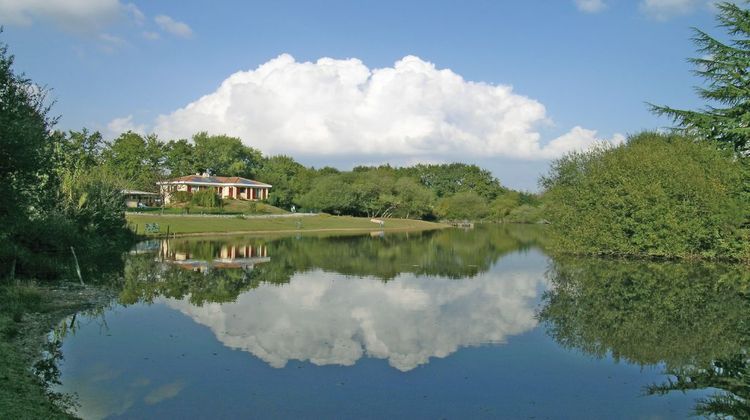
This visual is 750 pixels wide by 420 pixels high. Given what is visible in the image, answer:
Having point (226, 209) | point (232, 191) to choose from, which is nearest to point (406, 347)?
point (226, 209)

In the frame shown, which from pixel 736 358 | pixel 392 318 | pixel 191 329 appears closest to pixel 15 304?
pixel 191 329

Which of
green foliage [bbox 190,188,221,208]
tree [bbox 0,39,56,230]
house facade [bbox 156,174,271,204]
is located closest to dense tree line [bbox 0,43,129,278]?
tree [bbox 0,39,56,230]

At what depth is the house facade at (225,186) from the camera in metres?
86.3

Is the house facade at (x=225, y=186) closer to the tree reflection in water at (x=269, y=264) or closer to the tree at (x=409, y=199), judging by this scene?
the tree at (x=409, y=199)

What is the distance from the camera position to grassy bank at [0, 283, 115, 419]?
827cm

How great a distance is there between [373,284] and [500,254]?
20.3m

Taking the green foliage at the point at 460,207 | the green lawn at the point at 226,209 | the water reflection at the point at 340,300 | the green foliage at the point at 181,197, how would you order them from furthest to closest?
the green foliage at the point at 460,207 → the green foliage at the point at 181,197 → the green lawn at the point at 226,209 → the water reflection at the point at 340,300

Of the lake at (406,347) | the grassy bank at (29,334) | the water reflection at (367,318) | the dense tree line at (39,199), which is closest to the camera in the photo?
the grassy bank at (29,334)

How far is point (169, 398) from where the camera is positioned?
10094 millimetres

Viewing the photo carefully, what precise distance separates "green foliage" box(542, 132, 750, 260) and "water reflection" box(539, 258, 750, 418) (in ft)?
18.5

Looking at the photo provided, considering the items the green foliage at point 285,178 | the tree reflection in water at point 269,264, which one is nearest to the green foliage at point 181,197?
the green foliage at point 285,178

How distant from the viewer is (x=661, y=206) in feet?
115

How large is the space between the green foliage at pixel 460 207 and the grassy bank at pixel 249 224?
85.8 feet

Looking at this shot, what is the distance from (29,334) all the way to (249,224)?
50500 millimetres
